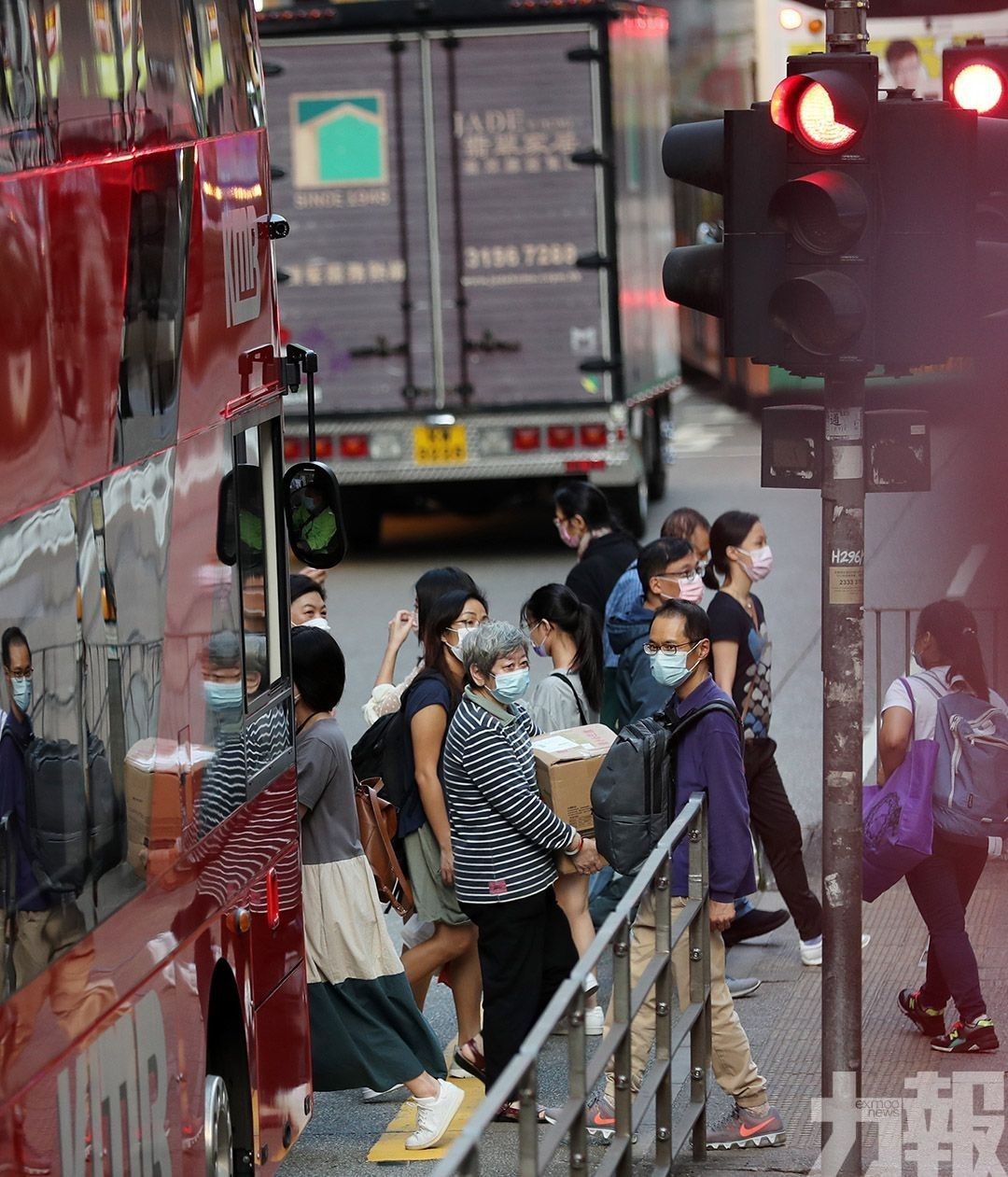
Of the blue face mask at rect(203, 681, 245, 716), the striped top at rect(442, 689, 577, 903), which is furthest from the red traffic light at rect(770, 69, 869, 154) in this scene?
the blue face mask at rect(203, 681, 245, 716)

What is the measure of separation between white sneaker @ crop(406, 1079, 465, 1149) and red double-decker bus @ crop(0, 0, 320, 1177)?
2.08ft

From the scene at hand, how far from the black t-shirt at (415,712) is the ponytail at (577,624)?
653mm

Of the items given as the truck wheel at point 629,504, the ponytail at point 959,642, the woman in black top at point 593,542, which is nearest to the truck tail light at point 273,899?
the ponytail at point 959,642

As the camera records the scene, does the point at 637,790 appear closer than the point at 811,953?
Yes

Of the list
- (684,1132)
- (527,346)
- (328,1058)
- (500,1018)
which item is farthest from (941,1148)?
(527,346)

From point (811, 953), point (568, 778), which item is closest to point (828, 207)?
point (568, 778)

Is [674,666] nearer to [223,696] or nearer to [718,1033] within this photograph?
[718,1033]

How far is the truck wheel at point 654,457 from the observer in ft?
68.2

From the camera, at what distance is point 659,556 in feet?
27.1

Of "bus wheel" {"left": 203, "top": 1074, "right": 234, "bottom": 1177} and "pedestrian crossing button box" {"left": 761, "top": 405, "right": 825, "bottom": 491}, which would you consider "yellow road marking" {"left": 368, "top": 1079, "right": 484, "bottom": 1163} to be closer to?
"bus wheel" {"left": 203, "top": 1074, "right": 234, "bottom": 1177}

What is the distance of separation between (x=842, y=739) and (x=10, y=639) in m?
2.88

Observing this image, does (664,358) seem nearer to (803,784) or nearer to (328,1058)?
(803,784)

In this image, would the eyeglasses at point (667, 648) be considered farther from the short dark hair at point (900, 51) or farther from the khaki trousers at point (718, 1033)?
the short dark hair at point (900, 51)

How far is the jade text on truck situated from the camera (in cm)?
1731
